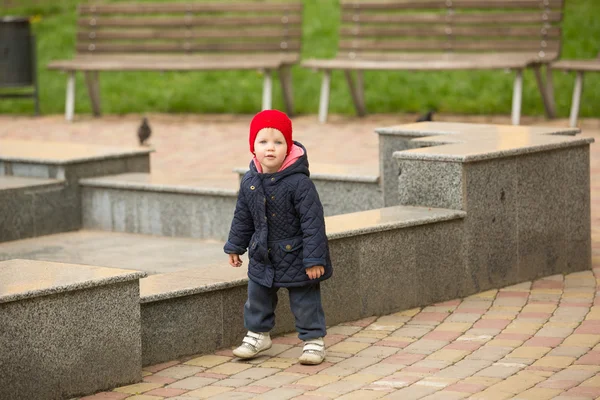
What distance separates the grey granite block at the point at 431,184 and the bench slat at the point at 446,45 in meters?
7.30

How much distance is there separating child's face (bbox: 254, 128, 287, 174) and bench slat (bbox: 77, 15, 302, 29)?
393 inches

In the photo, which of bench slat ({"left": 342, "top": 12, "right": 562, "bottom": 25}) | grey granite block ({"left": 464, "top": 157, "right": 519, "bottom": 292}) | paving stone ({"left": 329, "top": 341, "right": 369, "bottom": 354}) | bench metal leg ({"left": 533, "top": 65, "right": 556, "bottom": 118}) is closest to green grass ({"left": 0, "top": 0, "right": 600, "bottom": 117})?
bench metal leg ({"left": 533, "top": 65, "right": 556, "bottom": 118})

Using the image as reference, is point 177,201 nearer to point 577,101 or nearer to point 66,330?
point 66,330

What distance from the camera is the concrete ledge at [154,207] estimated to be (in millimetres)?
8742

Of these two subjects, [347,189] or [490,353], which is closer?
[490,353]

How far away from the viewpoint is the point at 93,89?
51.6ft

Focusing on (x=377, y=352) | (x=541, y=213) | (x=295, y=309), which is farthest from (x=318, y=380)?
(x=541, y=213)

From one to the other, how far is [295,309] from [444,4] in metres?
9.82

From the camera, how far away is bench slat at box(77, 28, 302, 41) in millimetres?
15453

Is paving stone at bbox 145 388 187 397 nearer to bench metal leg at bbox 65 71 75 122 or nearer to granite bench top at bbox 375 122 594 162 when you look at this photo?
granite bench top at bbox 375 122 594 162

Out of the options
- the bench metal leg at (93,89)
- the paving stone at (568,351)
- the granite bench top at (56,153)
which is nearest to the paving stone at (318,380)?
the paving stone at (568,351)

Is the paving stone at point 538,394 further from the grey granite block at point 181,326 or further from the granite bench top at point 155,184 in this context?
the granite bench top at point 155,184

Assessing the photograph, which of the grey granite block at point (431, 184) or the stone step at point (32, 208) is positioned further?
the stone step at point (32, 208)

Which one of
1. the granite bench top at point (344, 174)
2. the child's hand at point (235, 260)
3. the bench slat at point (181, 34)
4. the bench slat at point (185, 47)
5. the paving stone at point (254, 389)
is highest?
the bench slat at point (181, 34)
